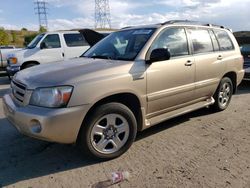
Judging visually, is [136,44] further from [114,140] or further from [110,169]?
[110,169]

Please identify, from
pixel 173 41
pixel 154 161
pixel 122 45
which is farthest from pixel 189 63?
pixel 154 161

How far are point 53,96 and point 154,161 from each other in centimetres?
154

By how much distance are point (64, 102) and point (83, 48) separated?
27.2 ft

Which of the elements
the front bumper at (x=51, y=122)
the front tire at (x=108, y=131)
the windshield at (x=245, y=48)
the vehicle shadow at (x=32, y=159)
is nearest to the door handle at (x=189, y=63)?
the front tire at (x=108, y=131)

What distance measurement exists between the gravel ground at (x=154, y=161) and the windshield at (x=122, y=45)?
1361mm

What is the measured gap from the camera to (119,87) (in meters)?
3.74

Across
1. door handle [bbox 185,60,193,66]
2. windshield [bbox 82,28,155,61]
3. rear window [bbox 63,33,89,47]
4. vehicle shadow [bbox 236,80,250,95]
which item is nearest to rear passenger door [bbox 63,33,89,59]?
rear window [bbox 63,33,89,47]

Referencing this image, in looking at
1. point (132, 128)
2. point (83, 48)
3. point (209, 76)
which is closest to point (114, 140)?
point (132, 128)

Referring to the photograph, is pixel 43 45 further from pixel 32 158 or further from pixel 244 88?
pixel 32 158

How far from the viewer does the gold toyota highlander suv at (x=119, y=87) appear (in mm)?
3383

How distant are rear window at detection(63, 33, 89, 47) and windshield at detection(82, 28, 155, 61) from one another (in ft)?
20.4

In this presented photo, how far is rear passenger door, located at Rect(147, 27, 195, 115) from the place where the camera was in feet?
13.9

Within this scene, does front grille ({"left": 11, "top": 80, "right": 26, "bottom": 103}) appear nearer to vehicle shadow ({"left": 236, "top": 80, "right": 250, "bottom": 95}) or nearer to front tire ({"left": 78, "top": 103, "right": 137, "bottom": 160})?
front tire ({"left": 78, "top": 103, "right": 137, "bottom": 160})

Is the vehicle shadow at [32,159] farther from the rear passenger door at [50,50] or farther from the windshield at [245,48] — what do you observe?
the windshield at [245,48]
